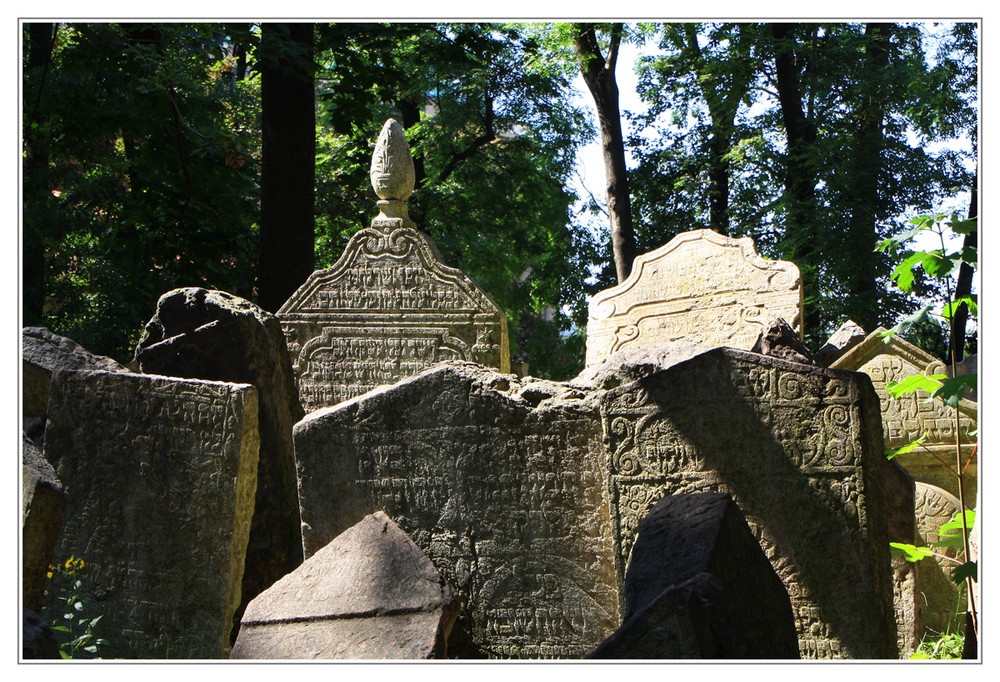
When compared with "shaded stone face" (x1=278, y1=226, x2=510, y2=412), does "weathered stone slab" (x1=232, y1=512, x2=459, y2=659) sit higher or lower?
lower

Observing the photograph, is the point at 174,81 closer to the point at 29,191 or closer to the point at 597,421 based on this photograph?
the point at 29,191

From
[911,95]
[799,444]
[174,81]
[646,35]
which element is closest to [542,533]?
[799,444]

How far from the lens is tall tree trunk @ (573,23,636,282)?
12.9 m

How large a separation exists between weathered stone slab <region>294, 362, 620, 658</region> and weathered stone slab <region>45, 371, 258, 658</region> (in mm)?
502

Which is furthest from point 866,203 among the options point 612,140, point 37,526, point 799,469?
point 37,526

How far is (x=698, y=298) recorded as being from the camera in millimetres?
7328

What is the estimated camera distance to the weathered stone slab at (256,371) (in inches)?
169

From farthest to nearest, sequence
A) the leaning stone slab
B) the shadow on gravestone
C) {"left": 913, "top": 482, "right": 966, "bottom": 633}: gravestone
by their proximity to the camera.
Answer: the leaning stone slab
{"left": 913, "top": 482, "right": 966, "bottom": 633}: gravestone
the shadow on gravestone

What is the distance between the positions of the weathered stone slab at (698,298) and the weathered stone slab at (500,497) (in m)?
3.60

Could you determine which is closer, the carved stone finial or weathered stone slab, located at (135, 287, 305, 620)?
weathered stone slab, located at (135, 287, 305, 620)

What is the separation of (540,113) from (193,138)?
7.56 metres

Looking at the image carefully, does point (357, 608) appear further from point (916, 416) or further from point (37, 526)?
point (916, 416)

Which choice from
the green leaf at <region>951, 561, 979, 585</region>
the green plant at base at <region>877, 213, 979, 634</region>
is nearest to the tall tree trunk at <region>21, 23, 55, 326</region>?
the green plant at base at <region>877, 213, 979, 634</region>

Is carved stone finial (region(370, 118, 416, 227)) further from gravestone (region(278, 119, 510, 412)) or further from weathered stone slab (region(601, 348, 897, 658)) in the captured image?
weathered stone slab (region(601, 348, 897, 658))
